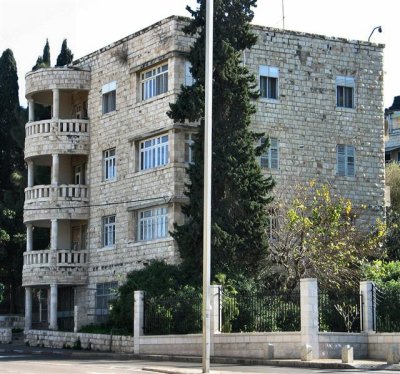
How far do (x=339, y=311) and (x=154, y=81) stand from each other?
47.3 ft

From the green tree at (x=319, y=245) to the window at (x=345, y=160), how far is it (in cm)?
370

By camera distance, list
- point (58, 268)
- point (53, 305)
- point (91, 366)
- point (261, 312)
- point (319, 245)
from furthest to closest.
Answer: point (58, 268) → point (53, 305) → point (319, 245) → point (261, 312) → point (91, 366)

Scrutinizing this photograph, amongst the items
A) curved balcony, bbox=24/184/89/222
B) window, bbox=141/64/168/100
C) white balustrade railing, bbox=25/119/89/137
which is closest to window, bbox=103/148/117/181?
curved balcony, bbox=24/184/89/222

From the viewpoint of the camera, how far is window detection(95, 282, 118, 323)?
4181 cm

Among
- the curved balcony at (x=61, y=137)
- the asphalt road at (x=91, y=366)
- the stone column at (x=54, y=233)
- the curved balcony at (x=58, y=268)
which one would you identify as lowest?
the asphalt road at (x=91, y=366)

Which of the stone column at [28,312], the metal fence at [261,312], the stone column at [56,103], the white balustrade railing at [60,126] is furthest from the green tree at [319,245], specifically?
the stone column at [28,312]

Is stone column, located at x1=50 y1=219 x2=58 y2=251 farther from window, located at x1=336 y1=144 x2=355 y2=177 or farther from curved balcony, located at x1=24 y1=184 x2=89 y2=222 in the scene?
window, located at x1=336 y1=144 x2=355 y2=177

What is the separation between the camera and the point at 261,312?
31406 mm

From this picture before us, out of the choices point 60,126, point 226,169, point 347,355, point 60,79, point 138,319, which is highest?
point 60,79

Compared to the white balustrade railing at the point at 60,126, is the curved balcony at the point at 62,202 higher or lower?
lower

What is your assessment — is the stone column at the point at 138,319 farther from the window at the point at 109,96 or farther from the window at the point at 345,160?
the window at the point at 345,160

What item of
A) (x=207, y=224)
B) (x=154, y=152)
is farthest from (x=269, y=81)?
(x=207, y=224)

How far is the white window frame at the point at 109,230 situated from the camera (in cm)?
4275

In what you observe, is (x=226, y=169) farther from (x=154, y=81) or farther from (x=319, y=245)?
(x=154, y=81)
